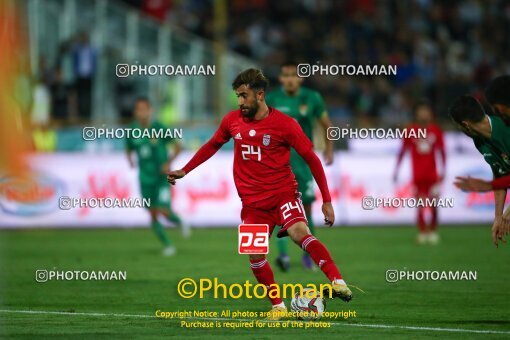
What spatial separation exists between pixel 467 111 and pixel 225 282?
4.59 meters

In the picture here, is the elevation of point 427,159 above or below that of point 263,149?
below

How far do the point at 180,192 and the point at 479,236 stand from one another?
5707 millimetres

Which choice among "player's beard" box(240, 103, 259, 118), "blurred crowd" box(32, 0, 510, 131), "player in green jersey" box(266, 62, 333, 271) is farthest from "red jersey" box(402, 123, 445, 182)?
"player's beard" box(240, 103, 259, 118)

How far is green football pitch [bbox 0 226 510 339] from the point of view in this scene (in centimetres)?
950

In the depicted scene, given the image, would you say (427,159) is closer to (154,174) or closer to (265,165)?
(154,174)

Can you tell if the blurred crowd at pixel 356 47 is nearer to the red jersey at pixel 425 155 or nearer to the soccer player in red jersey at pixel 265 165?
the red jersey at pixel 425 155

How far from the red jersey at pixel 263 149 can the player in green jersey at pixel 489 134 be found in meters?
1.42

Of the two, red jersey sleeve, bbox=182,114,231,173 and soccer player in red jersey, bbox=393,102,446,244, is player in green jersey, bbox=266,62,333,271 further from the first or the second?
soccer player in red jersey, bbox=393,102,446,244

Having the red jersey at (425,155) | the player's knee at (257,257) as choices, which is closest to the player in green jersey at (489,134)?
the player's knee at (257,257)

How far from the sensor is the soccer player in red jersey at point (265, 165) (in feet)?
32.3

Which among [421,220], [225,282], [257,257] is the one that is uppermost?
[257,257]

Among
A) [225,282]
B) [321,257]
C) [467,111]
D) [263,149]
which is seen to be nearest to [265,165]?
A: [263,149]

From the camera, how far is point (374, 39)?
88.4 ft

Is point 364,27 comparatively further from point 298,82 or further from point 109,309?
point 109,309
